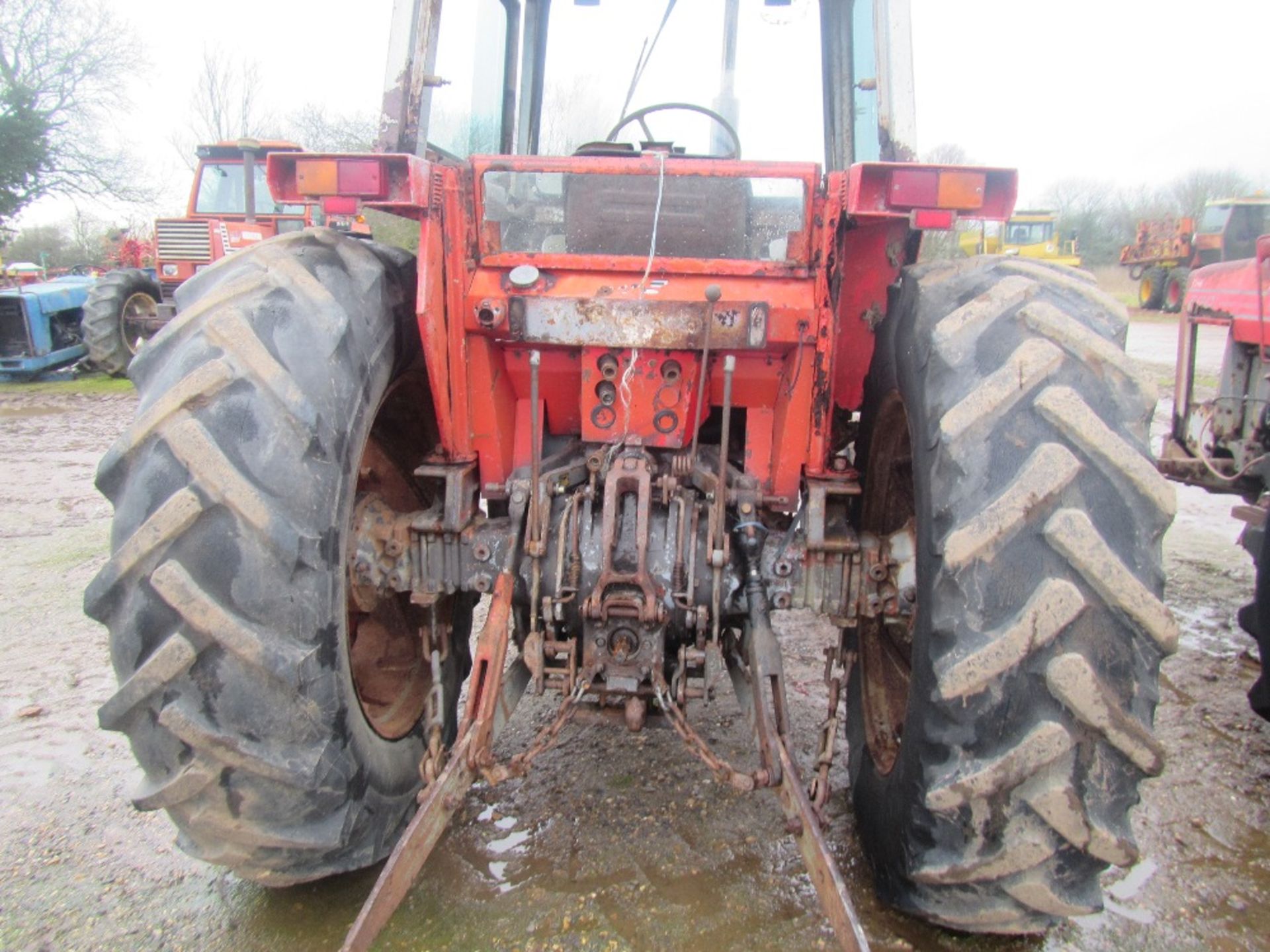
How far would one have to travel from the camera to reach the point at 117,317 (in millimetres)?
12805

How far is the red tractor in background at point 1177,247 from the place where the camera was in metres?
18.2

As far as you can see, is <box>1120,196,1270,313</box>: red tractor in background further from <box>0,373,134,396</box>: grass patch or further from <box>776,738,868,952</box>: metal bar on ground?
<box>776,738,868,952</box>: metal bar on ground

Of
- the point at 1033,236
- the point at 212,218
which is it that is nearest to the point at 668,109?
the point at 212,218

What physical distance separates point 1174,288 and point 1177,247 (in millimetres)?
1387

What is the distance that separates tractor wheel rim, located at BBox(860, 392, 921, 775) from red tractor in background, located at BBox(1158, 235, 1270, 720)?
2.02 m

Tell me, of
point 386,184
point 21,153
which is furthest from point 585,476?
point 21,153

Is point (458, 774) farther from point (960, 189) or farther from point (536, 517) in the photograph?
point (960, 189)

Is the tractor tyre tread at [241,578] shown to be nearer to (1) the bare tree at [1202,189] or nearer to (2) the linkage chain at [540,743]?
(2) the linkage chain at [540,743]

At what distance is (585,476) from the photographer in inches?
103

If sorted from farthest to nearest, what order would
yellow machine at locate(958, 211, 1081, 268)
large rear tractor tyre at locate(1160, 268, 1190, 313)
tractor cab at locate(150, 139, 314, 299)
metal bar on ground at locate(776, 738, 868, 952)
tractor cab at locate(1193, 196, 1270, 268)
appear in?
1. yellow machine at locate(958, 211, 1081, 268)
2. large rear tractor tyre at locate(1160, 268, 1190, 313)
3. tractor cab at locate(1193, 196, 1270, 268)
4. tractor cab at locate(150, 139, 314, 299)
5. metal bar on ground at locate(776, 738, 868, 952)

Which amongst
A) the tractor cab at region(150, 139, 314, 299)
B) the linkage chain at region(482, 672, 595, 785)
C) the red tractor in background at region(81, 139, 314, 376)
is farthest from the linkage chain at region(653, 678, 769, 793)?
the red tractor in background at region(81, 139, 314, 376)

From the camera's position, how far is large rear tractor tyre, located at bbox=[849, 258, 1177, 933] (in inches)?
70.6

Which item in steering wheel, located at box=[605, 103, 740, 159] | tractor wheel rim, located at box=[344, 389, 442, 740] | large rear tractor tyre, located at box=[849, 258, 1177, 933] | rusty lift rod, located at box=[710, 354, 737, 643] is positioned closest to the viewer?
large rear tractor tyre, located at box=[849, 258, 1177, 933]

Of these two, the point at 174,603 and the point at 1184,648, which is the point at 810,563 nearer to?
the point at 174,603
